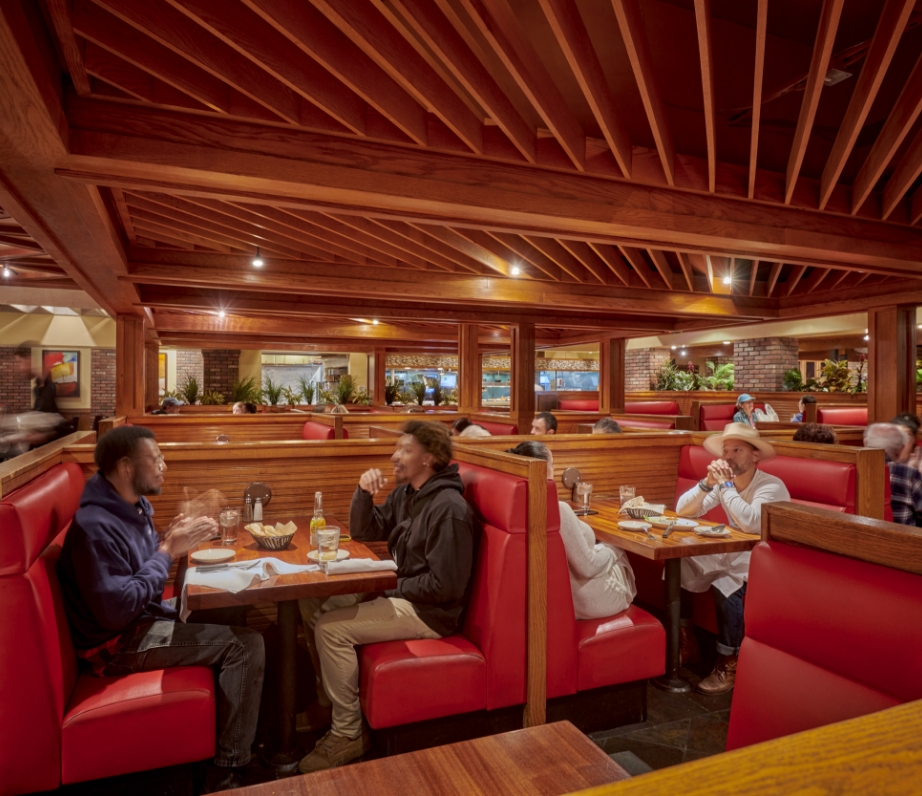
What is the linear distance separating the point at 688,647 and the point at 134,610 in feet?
9.13

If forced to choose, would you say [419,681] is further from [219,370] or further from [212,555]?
[219,370]

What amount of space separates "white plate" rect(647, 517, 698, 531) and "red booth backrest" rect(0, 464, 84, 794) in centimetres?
261

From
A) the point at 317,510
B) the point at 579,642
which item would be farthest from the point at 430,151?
the point at 579,642

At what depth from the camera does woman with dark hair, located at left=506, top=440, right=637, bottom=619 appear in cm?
265

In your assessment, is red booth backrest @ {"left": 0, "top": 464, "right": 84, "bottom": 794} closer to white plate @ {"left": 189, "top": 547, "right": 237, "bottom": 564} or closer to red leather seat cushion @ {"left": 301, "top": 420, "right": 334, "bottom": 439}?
white plate @ {"left": 189, "top": 547, "right": 237, "bottom": 564}

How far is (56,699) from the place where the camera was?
1870mm

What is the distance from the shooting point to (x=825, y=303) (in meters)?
8.09

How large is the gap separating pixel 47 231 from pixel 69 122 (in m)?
1.64

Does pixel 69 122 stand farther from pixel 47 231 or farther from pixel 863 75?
pixel 863 75

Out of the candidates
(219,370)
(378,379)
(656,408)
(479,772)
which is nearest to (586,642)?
(479,772)

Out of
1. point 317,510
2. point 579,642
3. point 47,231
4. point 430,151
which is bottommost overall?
point 579,642

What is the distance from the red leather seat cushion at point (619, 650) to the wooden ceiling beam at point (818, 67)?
2565 millimetres

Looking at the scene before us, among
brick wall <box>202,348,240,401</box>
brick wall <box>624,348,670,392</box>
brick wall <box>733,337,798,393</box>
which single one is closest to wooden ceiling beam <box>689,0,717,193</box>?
brick wall <box>733,337,798,393</box>

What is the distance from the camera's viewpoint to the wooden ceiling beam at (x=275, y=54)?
2.38m
